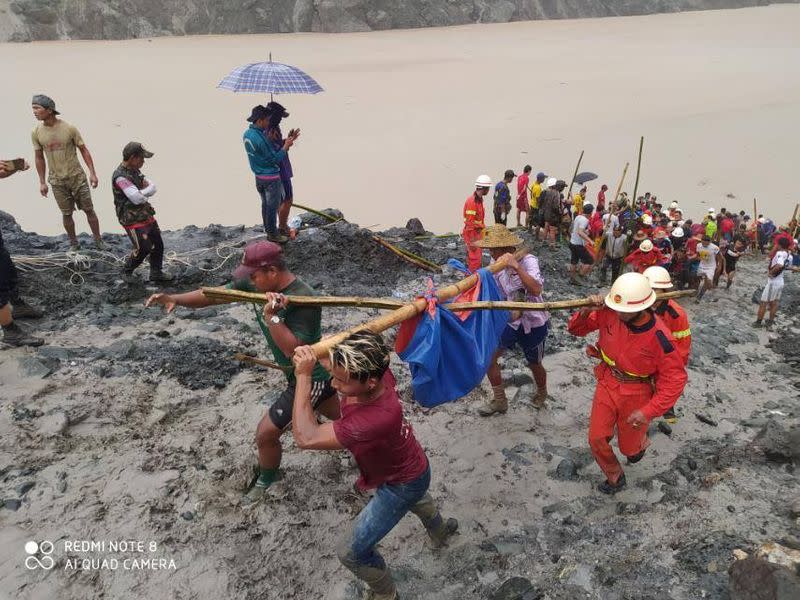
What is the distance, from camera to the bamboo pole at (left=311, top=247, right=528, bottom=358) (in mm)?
3035

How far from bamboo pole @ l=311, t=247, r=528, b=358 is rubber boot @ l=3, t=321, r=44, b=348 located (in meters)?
3.87

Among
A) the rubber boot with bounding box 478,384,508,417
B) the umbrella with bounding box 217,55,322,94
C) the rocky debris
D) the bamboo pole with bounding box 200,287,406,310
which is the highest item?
the rocky debris

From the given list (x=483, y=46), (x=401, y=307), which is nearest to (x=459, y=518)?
(x=401, y=307)

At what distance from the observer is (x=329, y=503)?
14.0 ft

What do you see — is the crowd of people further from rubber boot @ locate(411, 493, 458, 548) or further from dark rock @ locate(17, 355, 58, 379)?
dark rock @ locate(17, 355, 58, 379)

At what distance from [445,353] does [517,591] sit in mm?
1555

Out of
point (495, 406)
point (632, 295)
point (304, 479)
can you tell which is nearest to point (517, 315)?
point (495, 406)

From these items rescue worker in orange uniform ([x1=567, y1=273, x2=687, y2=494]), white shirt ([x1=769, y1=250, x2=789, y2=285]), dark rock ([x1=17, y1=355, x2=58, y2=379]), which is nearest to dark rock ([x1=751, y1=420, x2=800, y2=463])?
rescue worker in orange uniform ([x1=567, y1=273, x2=687, y2=494])

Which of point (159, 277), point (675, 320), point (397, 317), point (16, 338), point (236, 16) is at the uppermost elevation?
point (236, 16)

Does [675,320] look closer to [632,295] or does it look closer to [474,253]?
[632,295]

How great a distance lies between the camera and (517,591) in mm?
3520

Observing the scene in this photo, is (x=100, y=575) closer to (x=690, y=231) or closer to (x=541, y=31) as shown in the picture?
(x=690, y=231)

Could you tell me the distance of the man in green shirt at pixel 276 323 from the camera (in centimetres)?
354

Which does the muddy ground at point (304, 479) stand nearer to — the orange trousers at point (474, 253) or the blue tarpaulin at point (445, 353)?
the blue tarpaulin at point (445, 353)
